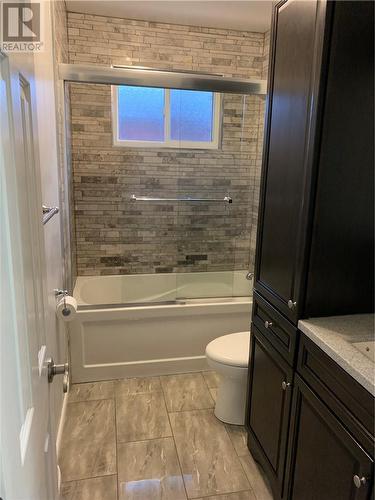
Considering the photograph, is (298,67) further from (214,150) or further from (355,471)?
(214,150)

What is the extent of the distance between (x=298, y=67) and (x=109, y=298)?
224cm

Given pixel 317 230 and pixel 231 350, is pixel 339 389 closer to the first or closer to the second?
pixel 317 230

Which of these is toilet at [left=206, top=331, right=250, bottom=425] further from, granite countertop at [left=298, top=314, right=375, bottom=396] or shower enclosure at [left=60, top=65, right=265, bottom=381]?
granite countertop at [left=298, top=314, right=375, bottom=396]

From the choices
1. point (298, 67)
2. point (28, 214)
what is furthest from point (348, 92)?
point (28, 214)

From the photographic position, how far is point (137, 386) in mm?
2590

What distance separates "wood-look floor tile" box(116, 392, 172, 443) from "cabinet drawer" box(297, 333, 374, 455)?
3.76 feet

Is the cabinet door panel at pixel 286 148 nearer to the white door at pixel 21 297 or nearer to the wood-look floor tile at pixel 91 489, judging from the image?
the white door at pixel 21 297

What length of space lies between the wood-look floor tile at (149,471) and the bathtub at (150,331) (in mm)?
697

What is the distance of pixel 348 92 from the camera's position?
122cm

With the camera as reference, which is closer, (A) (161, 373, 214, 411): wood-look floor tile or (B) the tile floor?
(B) the tile floor

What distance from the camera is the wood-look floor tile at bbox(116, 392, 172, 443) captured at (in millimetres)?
2117

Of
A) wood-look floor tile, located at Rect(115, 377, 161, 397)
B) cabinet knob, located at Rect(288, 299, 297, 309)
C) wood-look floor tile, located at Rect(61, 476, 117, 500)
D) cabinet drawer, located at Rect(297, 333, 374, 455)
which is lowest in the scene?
wood-look floor tile, located at Rect(61, 476, 117, 500)

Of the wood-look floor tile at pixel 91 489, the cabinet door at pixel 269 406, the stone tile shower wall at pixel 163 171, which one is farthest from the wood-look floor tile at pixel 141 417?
the stone tile shower wall at pixel 163 171

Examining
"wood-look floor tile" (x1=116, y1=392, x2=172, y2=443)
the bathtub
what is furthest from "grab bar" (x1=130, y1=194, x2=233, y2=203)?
"wood-look floor tile" (x1=116, y1=392, x2=172, y2=443)
